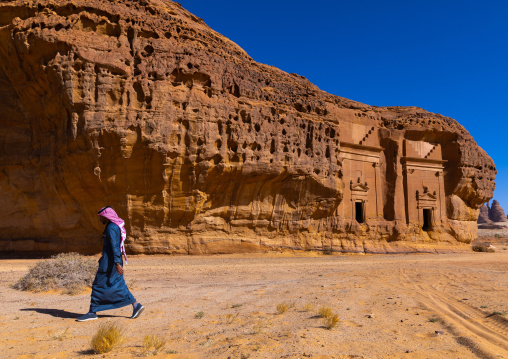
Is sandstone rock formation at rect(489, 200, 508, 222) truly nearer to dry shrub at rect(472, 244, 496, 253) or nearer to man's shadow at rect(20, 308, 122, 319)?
dry shrub at rect(472, 244, 496, 253)

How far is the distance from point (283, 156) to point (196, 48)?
24.3 ft

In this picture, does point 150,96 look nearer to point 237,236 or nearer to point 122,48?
point 122,48

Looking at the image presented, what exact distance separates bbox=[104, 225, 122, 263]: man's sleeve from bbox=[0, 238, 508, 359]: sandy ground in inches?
39.7

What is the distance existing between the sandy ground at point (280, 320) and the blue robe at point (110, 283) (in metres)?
0.28

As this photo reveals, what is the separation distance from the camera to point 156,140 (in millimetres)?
16547

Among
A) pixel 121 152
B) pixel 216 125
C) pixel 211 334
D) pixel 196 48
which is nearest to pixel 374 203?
pixel 216 125

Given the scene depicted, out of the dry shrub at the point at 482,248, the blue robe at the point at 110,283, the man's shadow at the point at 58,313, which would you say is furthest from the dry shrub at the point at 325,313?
the dry shrub at the point at 482,248

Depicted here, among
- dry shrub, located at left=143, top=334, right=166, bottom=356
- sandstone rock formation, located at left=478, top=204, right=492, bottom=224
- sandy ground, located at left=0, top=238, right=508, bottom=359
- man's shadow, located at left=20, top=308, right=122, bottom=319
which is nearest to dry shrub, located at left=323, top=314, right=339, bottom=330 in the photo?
sandy ground, located at left=0, top=238, right=508, bottom=359

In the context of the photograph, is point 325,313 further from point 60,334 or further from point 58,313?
point 58,313

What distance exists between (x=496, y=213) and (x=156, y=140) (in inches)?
4184

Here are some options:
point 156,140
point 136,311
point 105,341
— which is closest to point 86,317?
point 136,311

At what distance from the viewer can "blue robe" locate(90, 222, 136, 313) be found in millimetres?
6051

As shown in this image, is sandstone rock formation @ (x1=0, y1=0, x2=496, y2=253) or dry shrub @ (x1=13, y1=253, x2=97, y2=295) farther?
sandstone rock formation @ (x1=0, y1=0, x2=496, y2=253)

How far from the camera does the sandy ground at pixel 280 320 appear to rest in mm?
4332
